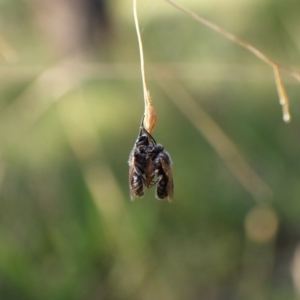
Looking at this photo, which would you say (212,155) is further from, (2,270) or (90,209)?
(2,270)

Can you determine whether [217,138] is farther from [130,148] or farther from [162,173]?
[162,173]

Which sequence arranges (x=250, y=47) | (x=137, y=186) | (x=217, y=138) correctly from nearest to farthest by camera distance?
(x=250, y=47), (x=137, y=186), (x=217, y=138)

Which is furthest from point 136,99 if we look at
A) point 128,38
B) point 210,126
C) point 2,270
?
point 2,270

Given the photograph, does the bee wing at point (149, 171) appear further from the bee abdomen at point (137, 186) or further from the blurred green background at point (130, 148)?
the blurred green background at point (130, 148)

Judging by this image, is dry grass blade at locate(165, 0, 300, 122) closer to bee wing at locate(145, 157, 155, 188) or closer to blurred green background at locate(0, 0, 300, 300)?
bee wing at locate(145, 157, 155, 188)

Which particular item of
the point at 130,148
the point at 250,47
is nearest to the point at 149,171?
the point at 250,47

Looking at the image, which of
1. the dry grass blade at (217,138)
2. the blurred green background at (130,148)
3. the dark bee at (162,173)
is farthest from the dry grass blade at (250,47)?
the dry grass blade at (217,138)

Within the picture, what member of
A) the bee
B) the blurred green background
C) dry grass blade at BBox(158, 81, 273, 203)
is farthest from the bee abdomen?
dry grass blade at BBox(158, 81, 273, 203)

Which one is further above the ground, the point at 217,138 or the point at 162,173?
the point at 217,138
